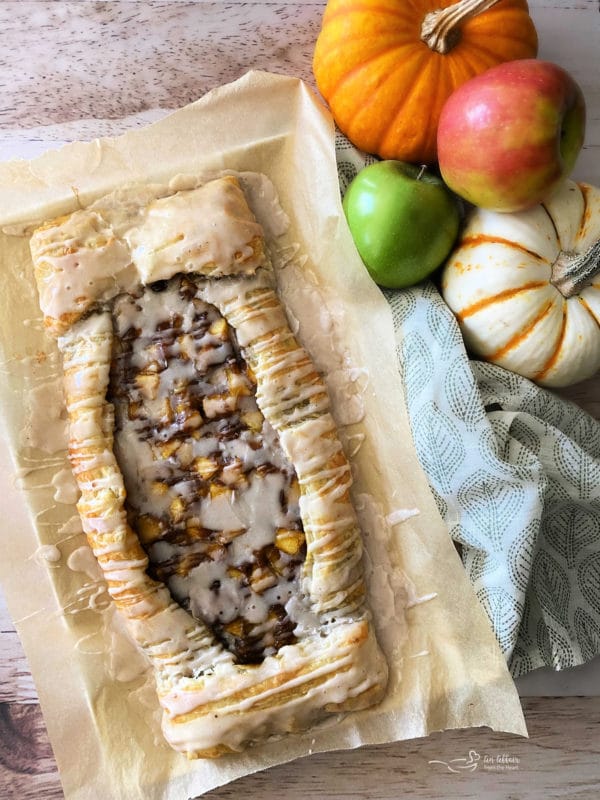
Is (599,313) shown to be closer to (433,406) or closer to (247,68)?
(433,406)

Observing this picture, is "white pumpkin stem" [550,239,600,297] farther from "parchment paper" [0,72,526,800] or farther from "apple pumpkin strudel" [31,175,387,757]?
"apple pumpkin strudel" [31,175,387,757]

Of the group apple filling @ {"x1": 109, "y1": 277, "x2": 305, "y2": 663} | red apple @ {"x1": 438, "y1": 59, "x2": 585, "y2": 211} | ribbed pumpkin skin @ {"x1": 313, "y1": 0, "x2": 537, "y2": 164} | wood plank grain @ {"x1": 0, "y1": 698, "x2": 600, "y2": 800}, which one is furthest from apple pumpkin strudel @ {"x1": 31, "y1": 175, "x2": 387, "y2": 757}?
red apple @ {"x1": 438, "y1": 59, "x2": 585, "y2": 211}

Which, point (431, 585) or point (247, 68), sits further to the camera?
point (247, 68)

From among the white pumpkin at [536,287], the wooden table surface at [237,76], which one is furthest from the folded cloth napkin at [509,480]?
the wooden table surface at [237,76]

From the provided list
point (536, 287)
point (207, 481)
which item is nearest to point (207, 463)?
point (207, 481)

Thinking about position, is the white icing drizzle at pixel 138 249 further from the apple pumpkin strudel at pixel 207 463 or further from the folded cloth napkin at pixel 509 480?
the folded cloth napkin at pixel 509 480

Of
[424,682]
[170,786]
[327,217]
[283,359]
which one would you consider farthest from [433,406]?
[170,786]

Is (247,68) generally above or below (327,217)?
above
